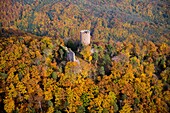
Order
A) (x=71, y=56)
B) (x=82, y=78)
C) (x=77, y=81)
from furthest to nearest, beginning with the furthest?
1. (x=71, y=56)
2. (x=82, y=78)
3. (x=77, y=81)

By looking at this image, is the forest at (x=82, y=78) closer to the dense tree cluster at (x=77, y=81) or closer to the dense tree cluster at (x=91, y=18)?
the dense tree cluster at (x=77, y=81)

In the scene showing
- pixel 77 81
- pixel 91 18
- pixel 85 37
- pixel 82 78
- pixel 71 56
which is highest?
pixel 91 18

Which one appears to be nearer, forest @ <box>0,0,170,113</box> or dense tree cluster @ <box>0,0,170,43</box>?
forest @ <box>0,0,170,113</box>

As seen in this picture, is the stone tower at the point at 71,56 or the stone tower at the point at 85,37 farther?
the stone tower at the point at 85,37

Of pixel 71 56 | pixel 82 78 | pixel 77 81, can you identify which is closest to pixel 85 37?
pixel 71 56

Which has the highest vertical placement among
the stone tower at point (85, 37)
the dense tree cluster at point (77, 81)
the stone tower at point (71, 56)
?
the stone tower at point (85, 37)

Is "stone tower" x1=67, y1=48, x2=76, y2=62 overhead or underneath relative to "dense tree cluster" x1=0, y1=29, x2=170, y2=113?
overhead

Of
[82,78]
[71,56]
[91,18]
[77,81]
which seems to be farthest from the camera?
[91,18]

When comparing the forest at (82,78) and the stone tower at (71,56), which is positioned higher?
the stone tower at (71,56)

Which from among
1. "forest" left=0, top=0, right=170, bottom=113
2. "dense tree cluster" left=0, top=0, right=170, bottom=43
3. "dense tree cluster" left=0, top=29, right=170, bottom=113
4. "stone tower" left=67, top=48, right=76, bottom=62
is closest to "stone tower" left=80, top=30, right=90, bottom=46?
"forest" left=0, top=0, right=170, bottom=113

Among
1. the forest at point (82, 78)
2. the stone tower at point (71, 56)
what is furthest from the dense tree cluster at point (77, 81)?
the stone tower at point (71, 56)

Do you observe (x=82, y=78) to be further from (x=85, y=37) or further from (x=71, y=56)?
(x=85, y=37)

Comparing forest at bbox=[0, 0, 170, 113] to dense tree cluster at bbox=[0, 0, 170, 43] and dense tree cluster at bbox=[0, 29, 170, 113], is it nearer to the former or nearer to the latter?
dense tree cluster at bbox=[0, 29, 170, 113]

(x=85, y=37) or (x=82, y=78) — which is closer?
(x=82, y=78)
